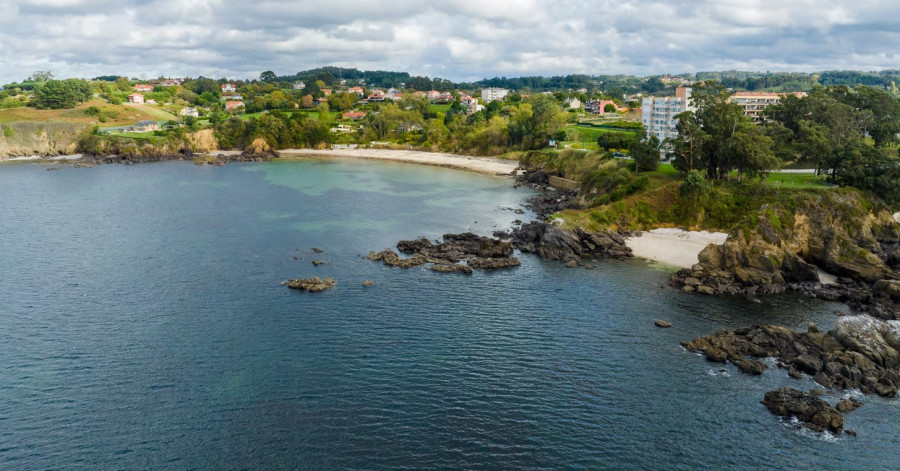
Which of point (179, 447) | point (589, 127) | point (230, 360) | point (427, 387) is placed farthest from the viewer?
point (589, 127)

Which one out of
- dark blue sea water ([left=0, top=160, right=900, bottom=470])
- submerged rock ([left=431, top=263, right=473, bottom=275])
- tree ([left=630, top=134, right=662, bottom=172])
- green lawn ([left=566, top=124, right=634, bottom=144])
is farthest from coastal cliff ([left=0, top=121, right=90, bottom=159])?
tree ([left=630, top=134, right=662, bottom=172])

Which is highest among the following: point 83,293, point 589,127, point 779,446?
point 589,127

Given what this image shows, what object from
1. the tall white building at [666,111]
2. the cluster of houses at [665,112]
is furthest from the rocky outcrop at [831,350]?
the tall white building at [666,111]

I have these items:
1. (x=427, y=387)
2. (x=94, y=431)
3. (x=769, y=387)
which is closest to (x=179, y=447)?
(x=94, y=431)

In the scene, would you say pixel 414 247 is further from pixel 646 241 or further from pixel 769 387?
pixel 769 387

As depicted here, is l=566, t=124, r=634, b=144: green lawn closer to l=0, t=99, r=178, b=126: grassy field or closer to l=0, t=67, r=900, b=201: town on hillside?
l=0, t=67, r=900, b=201: town on hillside

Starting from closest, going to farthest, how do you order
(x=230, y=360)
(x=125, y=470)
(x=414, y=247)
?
(x=125, y=470), (x=230, y=360), (x=414, y=247)
